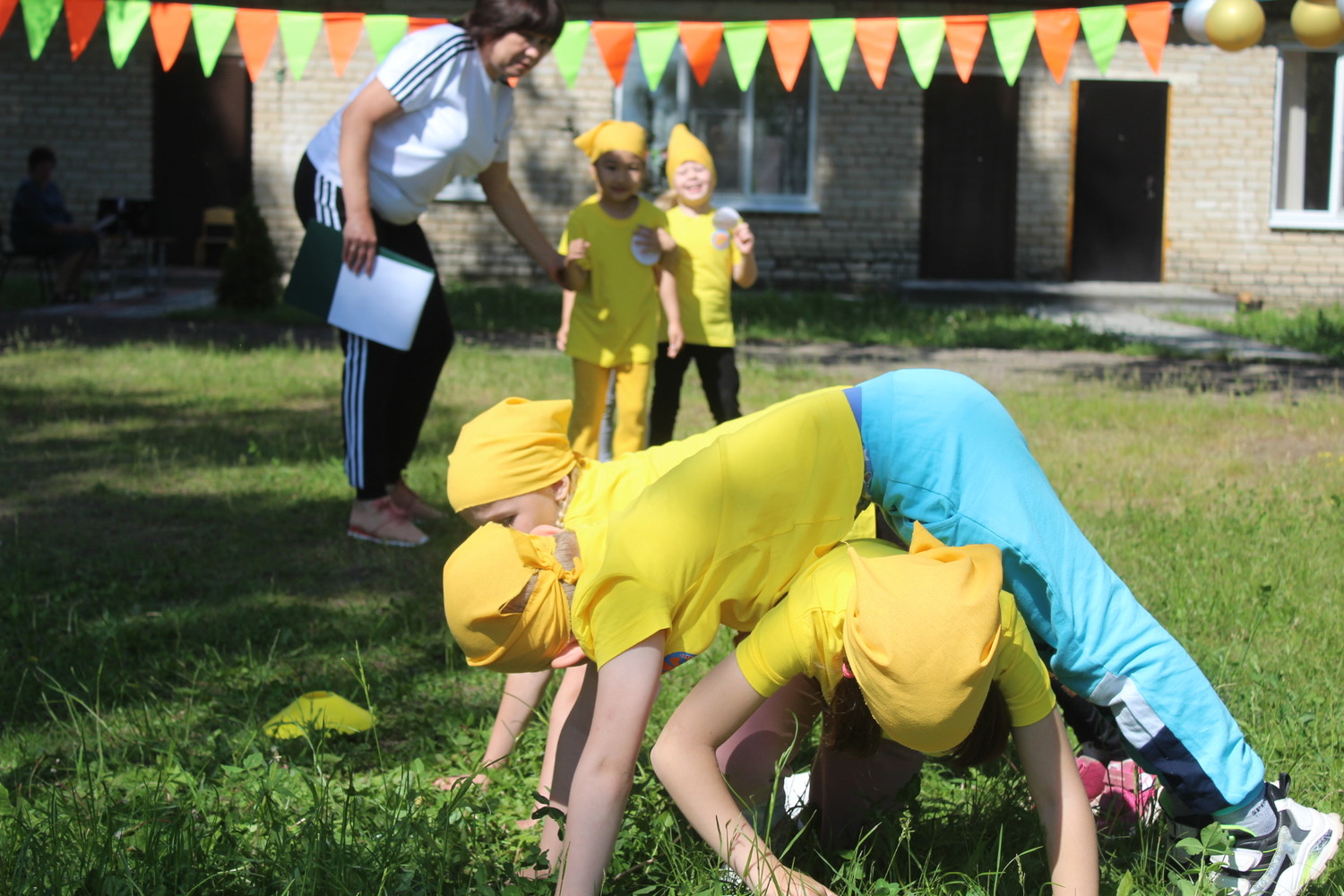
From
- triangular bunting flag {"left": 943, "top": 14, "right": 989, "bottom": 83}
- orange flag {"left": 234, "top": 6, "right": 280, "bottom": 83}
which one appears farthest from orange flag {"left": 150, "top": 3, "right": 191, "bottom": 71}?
triangular bunting flag {"left": 943, "top": 14, "right": 989, "bottom": 83}

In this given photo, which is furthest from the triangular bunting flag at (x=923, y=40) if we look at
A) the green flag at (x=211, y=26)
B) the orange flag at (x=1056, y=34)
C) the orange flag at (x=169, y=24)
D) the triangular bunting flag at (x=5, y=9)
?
the triangular bunting flag at (x=5, y=9)

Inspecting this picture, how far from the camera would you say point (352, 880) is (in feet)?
6.80

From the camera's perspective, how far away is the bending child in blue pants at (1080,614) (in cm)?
213

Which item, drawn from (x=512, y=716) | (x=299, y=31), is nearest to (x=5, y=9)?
(x=299, y=31)

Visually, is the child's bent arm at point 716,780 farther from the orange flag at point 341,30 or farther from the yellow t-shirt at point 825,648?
the orange flag at point 341,30

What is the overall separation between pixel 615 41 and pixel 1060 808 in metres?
6.18

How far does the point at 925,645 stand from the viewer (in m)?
1.74

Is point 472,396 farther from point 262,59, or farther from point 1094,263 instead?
point 1094,263

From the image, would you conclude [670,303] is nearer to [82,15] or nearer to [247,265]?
[82,15]

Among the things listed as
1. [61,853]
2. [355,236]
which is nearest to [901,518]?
[61,853]

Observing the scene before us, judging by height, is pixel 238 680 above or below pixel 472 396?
below

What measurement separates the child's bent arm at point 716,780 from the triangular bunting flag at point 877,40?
5.71 metres

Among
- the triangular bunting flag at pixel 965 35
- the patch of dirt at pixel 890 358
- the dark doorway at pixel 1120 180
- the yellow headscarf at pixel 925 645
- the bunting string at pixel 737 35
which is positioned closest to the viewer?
the yellow headscarf at pixel 925 645

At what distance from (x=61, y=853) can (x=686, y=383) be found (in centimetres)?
609
